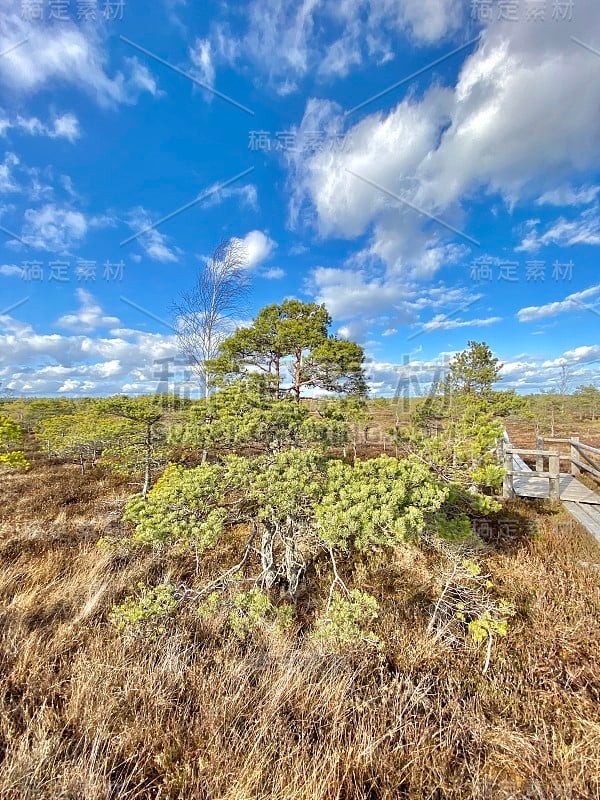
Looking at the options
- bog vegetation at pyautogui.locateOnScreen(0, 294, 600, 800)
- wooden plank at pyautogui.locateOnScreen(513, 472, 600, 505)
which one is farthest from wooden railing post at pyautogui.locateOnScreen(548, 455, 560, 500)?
bog vegetation at pyautogui.locateOnScreen(0, 294, 600, 800)

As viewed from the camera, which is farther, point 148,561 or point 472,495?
point 148,561

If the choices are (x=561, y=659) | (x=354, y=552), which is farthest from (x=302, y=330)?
(x=561, y=659)

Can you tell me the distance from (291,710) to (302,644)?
841 millimetres

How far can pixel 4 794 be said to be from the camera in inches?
69.3

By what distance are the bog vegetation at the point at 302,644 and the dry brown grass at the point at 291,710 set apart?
16 millimetres

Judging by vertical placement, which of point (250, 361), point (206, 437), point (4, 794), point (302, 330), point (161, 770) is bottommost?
point (161, 770)

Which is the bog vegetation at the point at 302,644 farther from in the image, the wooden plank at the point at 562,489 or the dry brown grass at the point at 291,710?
the wooden plank at the point at 562,489

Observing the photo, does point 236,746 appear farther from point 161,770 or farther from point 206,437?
point 206,437

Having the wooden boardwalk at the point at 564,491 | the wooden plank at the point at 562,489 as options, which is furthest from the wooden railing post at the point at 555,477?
the wooden plank at the point at 562,489

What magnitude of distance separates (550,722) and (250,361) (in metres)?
10.7

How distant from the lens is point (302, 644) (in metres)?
3.37

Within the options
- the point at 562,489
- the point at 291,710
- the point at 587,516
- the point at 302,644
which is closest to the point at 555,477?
the point at 562,489

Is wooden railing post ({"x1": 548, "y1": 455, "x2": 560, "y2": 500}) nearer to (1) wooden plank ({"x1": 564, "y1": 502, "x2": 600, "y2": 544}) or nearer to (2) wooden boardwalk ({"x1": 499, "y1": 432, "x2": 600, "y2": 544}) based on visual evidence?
(2) wooden boardwalk ({"x1": 499, "y1": 432, "x2": 600, "y2": 544})

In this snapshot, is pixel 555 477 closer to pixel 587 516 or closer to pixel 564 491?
pixel 564 491
